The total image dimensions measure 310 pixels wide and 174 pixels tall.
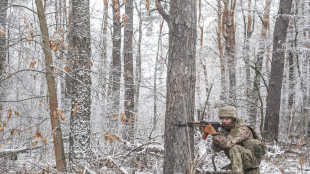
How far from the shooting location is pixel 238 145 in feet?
12.6

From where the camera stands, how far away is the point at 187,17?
12.8ft

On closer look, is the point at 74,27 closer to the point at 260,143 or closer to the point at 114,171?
the point at 114,171

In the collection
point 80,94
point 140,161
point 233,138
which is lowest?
point 140,161

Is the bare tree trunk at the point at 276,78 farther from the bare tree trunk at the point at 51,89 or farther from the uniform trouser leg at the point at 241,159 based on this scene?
the bare tree trunk at the point at 51,89

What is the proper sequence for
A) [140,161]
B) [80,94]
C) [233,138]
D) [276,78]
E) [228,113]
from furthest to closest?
[276,78]
[140,161]
[80,94]
[228,113]
[233,138]

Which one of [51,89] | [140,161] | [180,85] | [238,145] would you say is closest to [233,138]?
[238,145]

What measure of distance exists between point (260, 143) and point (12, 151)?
5479 mm

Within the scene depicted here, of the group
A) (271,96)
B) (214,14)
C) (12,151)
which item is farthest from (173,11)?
(214,14)

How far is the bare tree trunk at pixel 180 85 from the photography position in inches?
151

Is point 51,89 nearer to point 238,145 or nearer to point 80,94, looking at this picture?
point 80,94

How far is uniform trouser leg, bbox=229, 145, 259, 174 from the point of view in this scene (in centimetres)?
367

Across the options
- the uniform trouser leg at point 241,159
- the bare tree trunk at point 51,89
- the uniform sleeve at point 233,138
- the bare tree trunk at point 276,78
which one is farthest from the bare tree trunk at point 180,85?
the bare tree trunk at point 276,78

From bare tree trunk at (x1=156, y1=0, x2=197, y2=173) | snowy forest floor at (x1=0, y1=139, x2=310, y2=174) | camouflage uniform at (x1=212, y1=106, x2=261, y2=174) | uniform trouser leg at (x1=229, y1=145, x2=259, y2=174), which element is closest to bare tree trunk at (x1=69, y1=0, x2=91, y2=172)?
snowy forest floor at (x1=0, y1=139, x2=310, y2=174)

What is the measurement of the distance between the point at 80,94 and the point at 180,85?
2385mm
